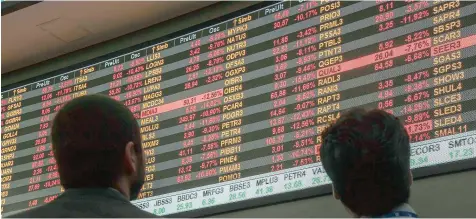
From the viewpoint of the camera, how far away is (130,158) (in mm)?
1452

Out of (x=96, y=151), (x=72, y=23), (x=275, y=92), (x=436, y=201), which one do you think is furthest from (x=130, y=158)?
(x=72, y=23)

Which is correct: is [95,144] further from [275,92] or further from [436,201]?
[275,92]

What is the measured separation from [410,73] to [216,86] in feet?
2.52

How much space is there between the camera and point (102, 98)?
147 centimetres

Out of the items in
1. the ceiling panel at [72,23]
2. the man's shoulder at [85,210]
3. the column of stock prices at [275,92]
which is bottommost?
the man's shoulder at [85,210]

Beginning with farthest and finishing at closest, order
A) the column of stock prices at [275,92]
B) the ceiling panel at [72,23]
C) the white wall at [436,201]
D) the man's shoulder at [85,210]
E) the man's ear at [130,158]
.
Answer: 1. the ceiling panel at [72,23]
2. the column of stock prices at [275,92]
3. the white wall at [436,201]
4. the man's ear at [130,158]
5. the man's shoulder at [85,210]

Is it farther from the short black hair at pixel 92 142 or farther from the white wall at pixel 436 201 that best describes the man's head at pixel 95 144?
the white wall at pixel 436 201

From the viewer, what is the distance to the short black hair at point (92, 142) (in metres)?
1.43

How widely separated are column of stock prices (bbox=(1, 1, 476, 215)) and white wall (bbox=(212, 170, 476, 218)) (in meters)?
0.06

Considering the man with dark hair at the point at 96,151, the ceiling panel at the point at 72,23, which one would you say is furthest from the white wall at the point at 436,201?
the man with dark hair at the point at 96,151

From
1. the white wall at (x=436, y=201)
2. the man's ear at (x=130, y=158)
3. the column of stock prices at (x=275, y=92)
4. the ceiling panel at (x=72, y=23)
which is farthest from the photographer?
A: the ceiling panel at (x=72, y=23)

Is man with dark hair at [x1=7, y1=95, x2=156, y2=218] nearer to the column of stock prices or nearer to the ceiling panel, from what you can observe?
the column of stock prices

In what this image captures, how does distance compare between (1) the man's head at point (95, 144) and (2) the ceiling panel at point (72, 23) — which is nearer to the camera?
(1) the man's head at point (95, 144)

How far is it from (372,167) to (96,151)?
0.48m
